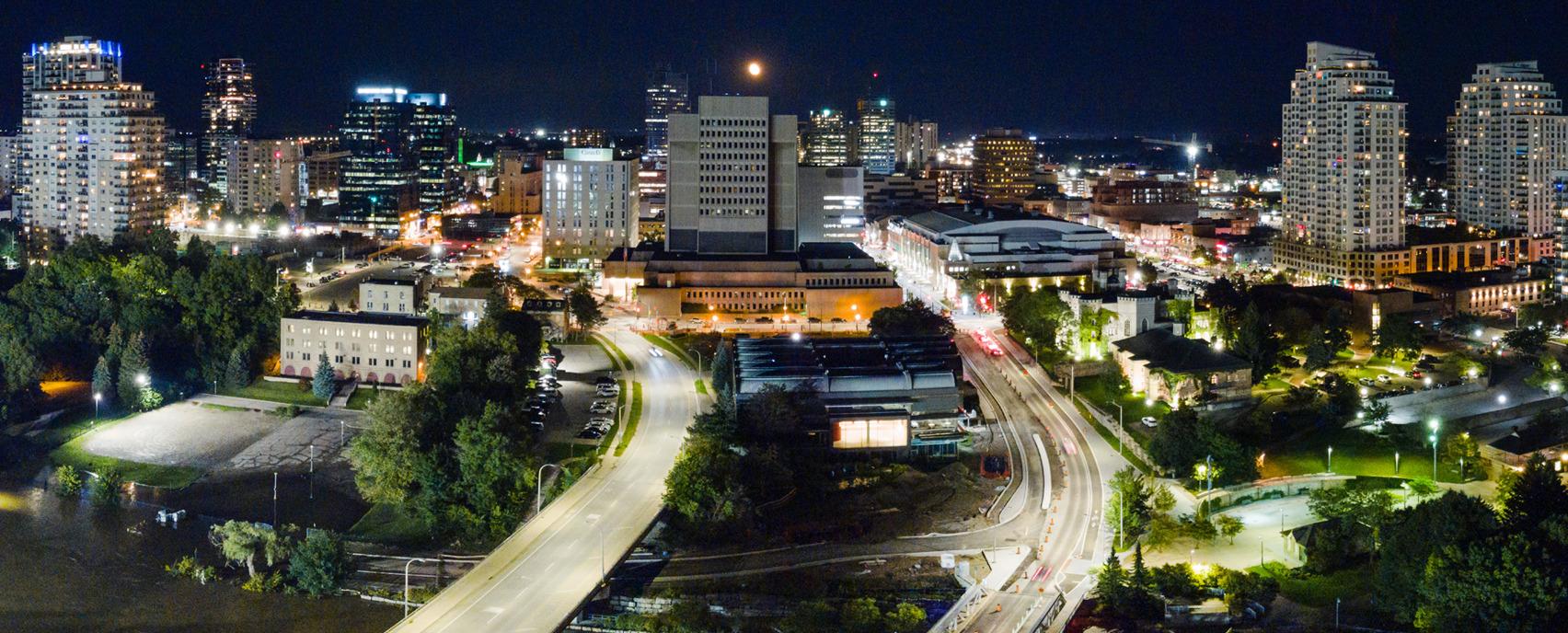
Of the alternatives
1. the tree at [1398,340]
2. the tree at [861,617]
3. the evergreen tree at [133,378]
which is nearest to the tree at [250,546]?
the tree at [861,617]

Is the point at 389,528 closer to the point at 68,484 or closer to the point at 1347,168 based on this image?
the point at 68,484

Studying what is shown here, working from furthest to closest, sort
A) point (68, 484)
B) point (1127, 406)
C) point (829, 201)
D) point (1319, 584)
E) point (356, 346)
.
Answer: point (829, 201)
point (356, 346)
point (1127, 406)
point (68, 484)
point (1319, 584)

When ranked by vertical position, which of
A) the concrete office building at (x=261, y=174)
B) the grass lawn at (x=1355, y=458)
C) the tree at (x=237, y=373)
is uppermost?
the concrete office building at (x=261, y=174)

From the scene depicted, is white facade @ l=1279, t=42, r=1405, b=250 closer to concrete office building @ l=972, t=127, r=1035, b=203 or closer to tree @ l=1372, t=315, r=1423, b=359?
tree @ l=1372, t=315, r=1423, b=359

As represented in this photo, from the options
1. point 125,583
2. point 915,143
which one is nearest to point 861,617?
point 125,583

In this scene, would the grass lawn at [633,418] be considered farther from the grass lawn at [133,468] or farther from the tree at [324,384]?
the grass lawn at [133,468]

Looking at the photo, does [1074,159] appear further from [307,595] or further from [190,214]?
[307,595]
